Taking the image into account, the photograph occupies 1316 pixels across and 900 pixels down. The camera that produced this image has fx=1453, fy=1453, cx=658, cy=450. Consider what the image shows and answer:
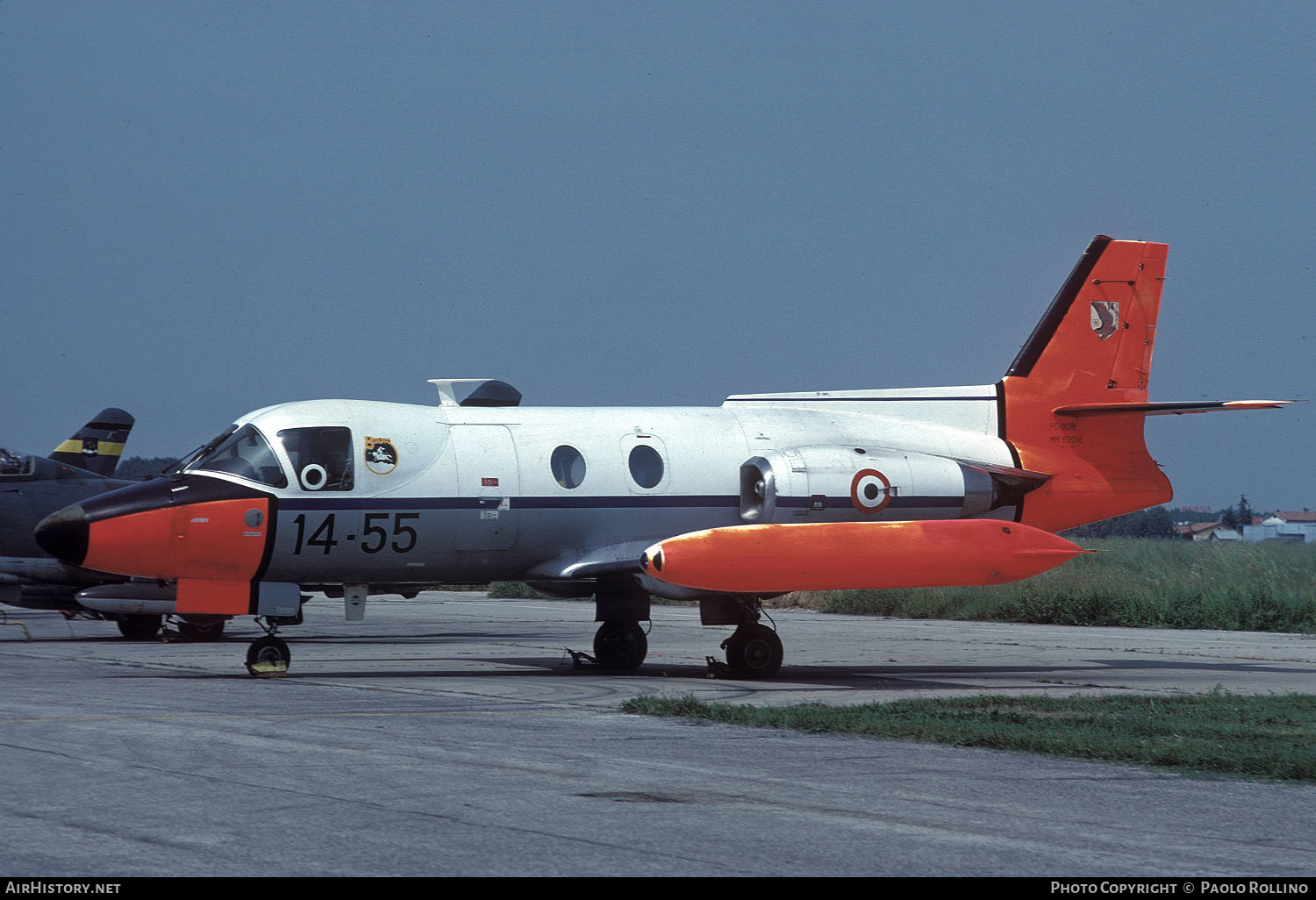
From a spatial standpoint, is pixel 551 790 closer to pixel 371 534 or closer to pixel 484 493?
pixel 371 534

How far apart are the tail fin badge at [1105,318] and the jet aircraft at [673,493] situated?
0.09ft

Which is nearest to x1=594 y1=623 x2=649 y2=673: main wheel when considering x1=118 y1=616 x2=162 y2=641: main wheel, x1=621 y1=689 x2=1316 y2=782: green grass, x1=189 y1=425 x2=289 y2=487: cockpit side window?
x1=621 y1=689 x2=1316 y2=782: green grass

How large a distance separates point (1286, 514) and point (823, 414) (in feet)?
620

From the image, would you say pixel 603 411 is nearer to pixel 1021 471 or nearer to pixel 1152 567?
pixel 1021 471

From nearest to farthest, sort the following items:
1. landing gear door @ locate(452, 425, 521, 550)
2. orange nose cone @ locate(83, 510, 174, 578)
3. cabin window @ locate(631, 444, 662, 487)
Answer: orange nose cone @ locate(83, 510, 174, 578) → landing gear door @ locate(452, 425, 521, 550) → cabin window @ locate(631, 444, 662, 487)

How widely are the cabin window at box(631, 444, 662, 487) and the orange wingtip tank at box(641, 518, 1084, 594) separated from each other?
5.03 ft

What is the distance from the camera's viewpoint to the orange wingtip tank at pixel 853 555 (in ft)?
53.2

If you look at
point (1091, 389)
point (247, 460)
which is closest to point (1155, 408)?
point (1091, 389)

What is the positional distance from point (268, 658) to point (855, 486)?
738cm

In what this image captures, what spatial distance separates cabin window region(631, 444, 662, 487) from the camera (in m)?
17.9

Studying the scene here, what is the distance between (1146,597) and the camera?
103ft

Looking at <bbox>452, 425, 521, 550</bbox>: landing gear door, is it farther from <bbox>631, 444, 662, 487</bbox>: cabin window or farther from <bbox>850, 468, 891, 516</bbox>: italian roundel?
<bbox>850, 468, 891, 516</bbox>: italian roundel

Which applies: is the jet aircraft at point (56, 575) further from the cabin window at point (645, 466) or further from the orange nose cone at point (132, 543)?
the cabin window at point (645, 466)

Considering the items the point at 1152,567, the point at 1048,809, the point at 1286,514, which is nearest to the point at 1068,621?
the point at 1152,567
